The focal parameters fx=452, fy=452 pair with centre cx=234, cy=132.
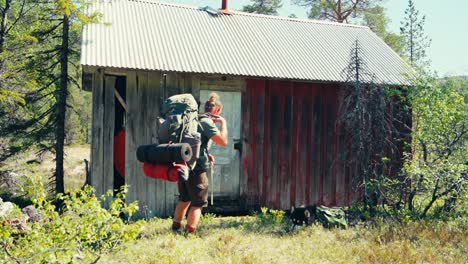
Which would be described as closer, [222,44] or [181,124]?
[181,124]

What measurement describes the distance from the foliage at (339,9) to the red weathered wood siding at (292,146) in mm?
18390

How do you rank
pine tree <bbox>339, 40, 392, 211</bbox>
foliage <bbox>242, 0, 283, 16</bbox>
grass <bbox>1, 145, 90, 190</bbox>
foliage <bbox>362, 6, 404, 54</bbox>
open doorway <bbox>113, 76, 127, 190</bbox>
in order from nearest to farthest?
pine tree <bbox>339, 40, 392, 211</bbox>
open doorway <bbox>113, 76, 127, 190</bbox>
grass <bbox>1, 145, 90, 190</bbox>
foliage <bbox>362, 6, 404, 54</bbox>
foliage <bbox>242, 0, 283, 16</bbox>

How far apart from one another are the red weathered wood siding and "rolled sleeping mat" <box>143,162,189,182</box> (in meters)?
3.49

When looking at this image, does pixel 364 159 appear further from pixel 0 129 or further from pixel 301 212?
pixel 0 129

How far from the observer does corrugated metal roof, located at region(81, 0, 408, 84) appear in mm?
8547

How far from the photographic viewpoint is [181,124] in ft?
20.5

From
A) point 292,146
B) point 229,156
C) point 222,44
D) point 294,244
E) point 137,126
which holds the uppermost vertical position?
point 222,44

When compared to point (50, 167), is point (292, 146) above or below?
above

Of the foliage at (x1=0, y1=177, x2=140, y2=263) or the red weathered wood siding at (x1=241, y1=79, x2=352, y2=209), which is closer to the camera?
Result: the foliage at (x1=0, y1=177, x2=140, y2=263)

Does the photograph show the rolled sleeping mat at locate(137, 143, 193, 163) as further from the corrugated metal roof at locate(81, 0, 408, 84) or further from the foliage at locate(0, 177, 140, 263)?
the corrugated metal roof at locate(81, 0, 408, 84)

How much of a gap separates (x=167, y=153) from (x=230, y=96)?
361 cm

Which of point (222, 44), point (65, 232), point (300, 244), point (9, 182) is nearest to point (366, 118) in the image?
point (300, 244)

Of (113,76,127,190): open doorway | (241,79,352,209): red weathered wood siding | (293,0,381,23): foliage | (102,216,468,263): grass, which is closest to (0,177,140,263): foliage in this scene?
(102,216,468,263): grass

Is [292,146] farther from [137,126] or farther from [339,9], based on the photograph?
[339,9]
